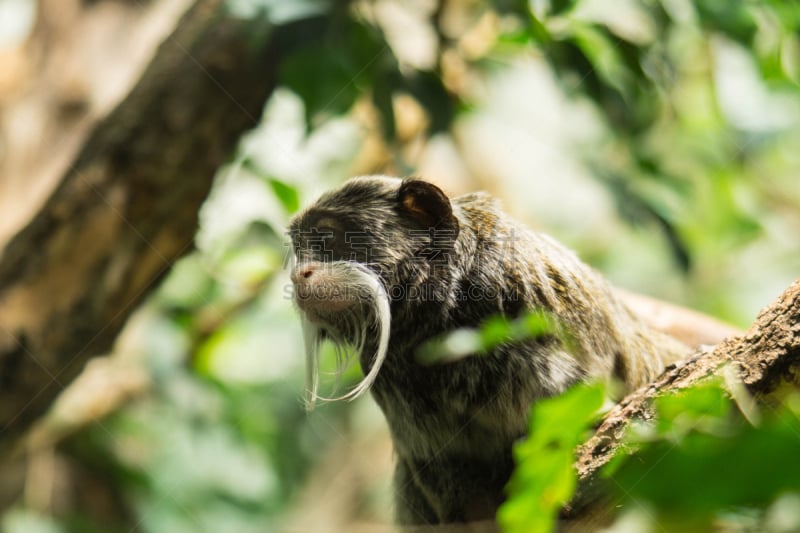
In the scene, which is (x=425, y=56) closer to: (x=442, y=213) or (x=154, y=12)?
(x=154, y=12)

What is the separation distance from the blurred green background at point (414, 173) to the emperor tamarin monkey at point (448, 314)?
59cm

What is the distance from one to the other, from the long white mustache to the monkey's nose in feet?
0.15

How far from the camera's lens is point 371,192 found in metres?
2.59

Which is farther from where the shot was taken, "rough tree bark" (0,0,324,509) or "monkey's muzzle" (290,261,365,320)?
"rough tree bark" (0,0,324,509)

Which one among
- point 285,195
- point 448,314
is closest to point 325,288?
point 448,314

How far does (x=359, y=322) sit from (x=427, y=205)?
418mm

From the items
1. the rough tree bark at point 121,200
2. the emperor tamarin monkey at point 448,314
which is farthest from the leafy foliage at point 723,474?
the rough tree bark at point 121,200

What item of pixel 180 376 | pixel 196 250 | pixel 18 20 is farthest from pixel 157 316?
pixel 18 20

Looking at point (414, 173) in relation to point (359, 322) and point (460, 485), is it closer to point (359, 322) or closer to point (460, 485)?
point (359, 322)

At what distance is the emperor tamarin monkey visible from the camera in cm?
234

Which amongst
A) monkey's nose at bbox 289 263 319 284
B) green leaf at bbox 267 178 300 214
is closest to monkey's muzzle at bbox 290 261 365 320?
monkey's nose at bbox 289 263 319 284

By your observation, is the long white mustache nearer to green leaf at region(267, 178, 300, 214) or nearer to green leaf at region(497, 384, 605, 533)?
green leaf at region(267, 178, 300, 214)

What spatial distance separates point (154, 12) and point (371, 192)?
Result: 2.51 meters

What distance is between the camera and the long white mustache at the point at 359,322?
2.35 meters
